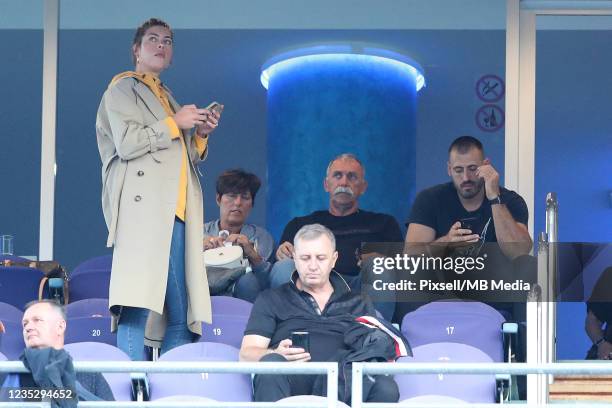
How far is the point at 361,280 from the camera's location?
8.52 m

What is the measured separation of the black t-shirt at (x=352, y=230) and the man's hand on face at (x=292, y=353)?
7.49 ft

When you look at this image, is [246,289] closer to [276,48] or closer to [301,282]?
[301,282]

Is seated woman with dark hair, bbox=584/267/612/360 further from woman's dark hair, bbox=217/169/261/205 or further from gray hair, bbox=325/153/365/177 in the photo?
woman's dark hair, bbox=217/169/261/205

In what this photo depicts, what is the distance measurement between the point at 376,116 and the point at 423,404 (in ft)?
12.2

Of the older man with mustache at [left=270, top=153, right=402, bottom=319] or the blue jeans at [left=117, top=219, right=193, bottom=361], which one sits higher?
the older man with mustache at [left=270, top=153, right=402, bottom=319]

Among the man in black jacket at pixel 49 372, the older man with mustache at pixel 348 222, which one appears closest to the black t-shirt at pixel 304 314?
the man in black jacket at pixel 49 372

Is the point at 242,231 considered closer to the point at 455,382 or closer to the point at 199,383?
the point at 199,383

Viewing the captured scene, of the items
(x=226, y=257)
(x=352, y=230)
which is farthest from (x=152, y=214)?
(x=352, y=230)

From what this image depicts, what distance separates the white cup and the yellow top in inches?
90.2

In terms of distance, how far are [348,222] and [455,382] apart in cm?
240

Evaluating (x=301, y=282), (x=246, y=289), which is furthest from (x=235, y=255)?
(x=301, y=282)

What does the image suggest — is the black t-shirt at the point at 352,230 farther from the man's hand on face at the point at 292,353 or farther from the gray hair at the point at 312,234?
the man's hand on face at the point at 292,353

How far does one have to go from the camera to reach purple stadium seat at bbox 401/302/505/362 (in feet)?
24.2

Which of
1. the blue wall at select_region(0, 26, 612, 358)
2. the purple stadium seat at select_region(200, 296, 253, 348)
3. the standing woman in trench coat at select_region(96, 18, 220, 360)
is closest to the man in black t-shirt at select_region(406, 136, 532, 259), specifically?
the blue wall at select_region(0, 26, 612, 358)
